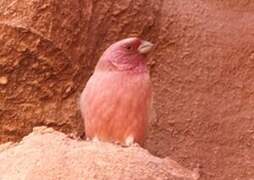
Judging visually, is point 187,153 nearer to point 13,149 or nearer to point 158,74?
point 158,74

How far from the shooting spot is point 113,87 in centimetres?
324

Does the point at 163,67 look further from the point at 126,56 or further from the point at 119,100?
the point at 119,100

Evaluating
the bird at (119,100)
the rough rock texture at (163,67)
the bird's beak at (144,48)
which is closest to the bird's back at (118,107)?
the bird at (119,100)

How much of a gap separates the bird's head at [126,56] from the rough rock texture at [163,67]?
480 mm

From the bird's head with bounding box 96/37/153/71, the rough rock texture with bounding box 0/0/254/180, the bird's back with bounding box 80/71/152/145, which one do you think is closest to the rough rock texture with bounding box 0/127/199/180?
the bird's back with bounding box 80/71/152/145

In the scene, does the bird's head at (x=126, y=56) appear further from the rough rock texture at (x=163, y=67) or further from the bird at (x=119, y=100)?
the rough rock texture at (x=163, y=67)

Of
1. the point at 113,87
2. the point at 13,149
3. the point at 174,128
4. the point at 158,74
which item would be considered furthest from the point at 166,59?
the point at 13,149

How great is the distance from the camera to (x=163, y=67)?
159 inches

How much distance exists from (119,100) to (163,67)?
2.79 ft

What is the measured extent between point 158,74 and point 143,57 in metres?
0.64

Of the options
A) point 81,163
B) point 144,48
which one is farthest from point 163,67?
point 81,163

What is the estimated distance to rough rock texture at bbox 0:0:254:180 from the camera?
147 inches

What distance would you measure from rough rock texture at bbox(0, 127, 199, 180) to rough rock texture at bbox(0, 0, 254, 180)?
82 cm

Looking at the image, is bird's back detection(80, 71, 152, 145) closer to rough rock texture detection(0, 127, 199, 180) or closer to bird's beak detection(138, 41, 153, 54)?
bird's beak detection(138, 41, 153, 54)
